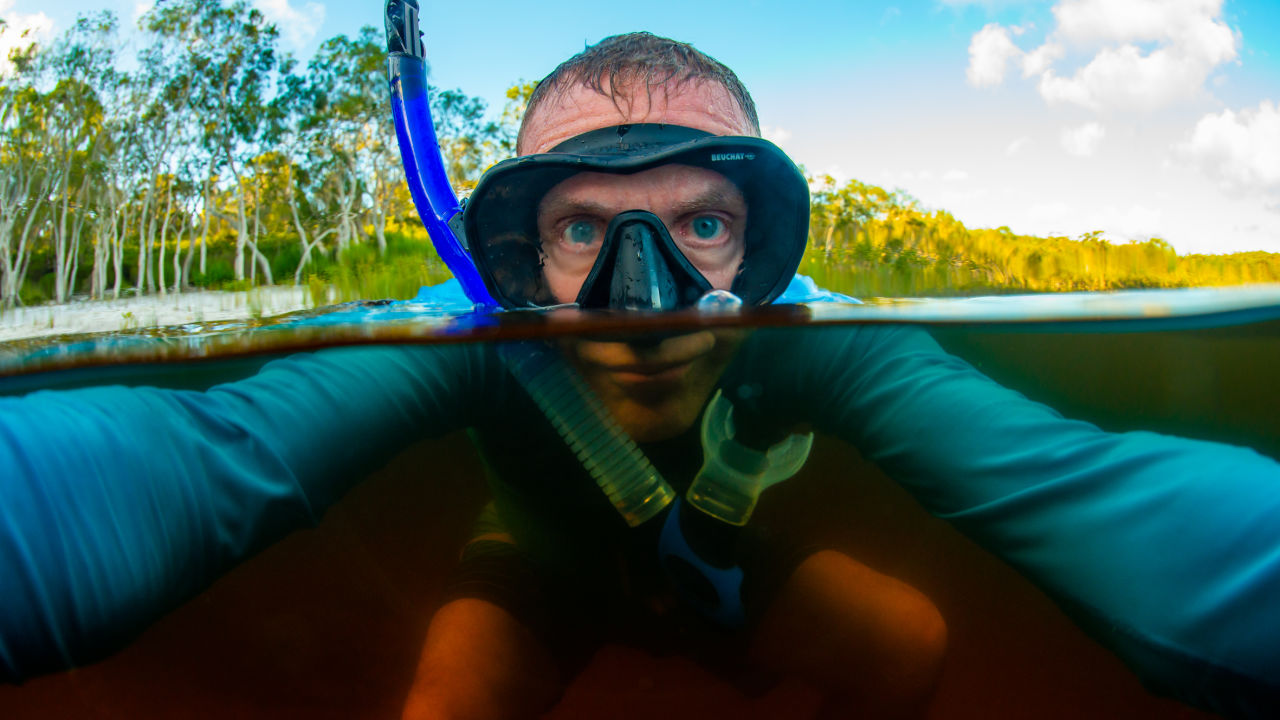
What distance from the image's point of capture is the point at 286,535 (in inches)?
70.7

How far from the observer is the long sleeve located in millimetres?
1279

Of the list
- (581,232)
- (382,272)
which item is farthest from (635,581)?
(382,272)

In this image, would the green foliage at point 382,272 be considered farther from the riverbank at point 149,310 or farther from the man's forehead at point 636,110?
the man's forehead at point 636,110

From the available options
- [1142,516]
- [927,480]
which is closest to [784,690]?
[927,480]

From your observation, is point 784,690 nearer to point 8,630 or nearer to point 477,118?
point 8,630

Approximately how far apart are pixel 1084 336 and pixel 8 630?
315 centimetres

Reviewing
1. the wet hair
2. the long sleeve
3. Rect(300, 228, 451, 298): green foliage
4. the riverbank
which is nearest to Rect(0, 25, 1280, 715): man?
the long sleeve

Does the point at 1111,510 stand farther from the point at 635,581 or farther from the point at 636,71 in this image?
the point at 636,71

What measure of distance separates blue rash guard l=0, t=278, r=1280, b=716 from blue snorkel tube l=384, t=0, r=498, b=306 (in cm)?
143

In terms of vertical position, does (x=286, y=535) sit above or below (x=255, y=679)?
above

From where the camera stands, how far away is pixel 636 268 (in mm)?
2207

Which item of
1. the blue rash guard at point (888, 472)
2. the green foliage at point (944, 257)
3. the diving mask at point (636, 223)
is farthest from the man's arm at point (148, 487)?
the green foliage at point (944, 257)

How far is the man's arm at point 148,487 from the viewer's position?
52.1 inches

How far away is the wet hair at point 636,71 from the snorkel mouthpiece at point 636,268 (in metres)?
Result: 0.79
